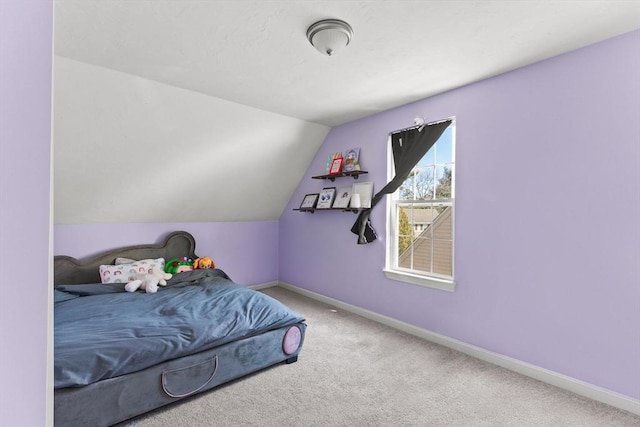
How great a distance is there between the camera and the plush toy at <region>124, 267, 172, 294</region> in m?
3.27

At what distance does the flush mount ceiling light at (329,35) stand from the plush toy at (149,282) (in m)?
2.79

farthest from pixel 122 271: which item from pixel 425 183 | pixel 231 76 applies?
pixel 425 183

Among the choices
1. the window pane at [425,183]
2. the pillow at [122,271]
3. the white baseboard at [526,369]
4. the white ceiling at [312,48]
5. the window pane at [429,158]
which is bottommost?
the white baseboard at [526,369]

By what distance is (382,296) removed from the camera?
3.63 meters

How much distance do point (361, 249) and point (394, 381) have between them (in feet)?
5.57

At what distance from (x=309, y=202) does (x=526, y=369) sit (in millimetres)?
3004

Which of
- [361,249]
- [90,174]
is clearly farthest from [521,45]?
[90,174]

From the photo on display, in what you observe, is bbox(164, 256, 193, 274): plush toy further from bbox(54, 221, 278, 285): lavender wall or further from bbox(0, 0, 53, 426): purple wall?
bbox(0, 0, 53, 426): purple wall

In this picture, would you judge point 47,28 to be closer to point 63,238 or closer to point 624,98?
point 624,98

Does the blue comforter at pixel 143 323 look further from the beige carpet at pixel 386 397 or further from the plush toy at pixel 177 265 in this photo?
the plush toy at pixel 177 265

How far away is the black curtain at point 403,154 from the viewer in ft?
10.4

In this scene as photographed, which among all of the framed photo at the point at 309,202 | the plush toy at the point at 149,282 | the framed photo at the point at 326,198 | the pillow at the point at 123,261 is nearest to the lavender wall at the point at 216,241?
the pillow at the point at 123,261

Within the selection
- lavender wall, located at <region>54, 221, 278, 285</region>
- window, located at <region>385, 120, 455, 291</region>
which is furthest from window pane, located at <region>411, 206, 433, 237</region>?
lavender wall, located at <region>54, 221, 278, 285</region>

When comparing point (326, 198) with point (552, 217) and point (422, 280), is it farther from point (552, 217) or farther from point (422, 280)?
point (552, 217)
